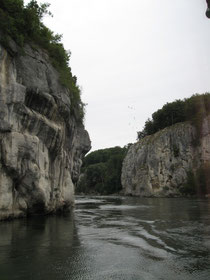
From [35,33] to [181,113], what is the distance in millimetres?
64217

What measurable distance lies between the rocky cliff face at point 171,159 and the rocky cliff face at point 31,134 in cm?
4648

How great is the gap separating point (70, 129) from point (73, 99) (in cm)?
330

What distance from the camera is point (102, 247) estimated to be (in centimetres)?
1038

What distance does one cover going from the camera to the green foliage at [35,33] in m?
18.7

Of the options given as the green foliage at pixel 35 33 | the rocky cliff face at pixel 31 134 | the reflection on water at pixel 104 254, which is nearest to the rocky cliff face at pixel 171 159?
the green foliage at pixel 35 33

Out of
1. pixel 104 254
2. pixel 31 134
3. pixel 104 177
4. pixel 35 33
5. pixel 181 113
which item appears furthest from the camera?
pixel 104 177

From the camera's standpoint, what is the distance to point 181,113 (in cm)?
8119

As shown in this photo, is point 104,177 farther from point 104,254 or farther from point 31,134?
point 104,254

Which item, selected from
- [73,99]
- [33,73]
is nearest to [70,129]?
[73,99]

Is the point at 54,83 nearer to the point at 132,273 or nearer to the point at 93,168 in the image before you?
the point at 132,273

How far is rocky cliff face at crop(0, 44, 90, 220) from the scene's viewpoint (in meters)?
17.0

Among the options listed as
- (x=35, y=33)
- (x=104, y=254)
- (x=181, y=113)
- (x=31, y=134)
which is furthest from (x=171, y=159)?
(x=104, y=254)

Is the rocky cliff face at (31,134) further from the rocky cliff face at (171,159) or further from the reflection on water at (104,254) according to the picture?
the rocky cliff face at (171,159)

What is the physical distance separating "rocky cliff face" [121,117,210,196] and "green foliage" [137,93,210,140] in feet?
10.5
